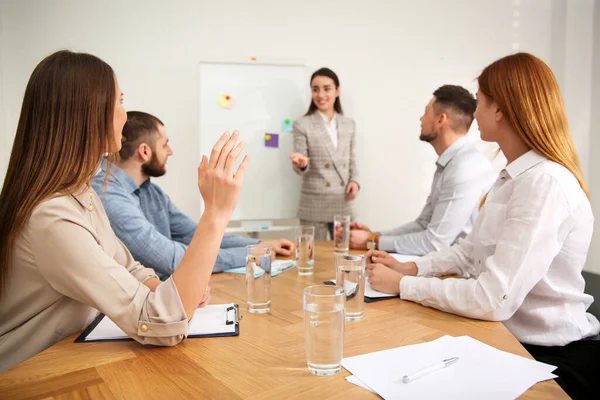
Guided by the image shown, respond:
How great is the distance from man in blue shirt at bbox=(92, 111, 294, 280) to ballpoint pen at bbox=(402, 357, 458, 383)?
0.99m

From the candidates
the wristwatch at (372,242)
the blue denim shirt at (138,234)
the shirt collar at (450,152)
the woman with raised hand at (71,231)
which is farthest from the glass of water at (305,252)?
the shirt collar at (450,152)

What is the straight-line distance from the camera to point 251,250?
1229 mm

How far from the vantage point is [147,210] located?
2.01 meters

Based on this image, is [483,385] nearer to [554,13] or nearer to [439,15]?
[439,15]

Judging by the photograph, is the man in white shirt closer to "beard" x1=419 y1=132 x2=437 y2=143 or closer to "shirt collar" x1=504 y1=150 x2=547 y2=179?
"beard" x1=419 y1=132 x2=437 y2=143

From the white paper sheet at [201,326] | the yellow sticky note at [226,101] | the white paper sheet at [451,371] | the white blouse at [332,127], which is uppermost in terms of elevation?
the yellow sticky note at [226,101]

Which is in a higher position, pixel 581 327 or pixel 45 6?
pixel 45 6

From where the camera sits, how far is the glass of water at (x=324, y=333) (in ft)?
2.71

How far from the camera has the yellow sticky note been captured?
3.47 meters

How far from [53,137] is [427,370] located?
3.08 ft

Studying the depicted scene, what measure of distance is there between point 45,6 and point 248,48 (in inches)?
56.7

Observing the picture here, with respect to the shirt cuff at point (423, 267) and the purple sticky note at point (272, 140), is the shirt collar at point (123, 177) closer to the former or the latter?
the shirt cuff at point (423, 267)

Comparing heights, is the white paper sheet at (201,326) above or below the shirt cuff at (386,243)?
below

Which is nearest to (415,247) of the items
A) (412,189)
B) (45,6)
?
(412,189)
